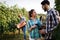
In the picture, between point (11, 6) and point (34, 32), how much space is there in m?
21.3

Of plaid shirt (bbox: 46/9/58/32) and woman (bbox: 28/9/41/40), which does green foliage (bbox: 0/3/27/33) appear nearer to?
woman (bbox: 28/9/41/40)

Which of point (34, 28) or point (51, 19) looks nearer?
point (51, 19)

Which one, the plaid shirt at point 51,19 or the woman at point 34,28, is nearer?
the plaid shirt at point 51,19

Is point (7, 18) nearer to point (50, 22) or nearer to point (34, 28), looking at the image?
point (34, 28)

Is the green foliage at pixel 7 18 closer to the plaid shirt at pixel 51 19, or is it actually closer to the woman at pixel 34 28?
the woman at pixel 34 28

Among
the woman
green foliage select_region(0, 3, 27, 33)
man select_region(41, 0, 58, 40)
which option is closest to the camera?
man select_region(41, 0, 58, 40)

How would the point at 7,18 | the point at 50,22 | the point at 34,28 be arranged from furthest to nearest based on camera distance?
the point at 7,18
the point at 34,28
the point at 50,22

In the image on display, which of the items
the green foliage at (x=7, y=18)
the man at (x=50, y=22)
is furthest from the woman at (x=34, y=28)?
the green foliage at (x=7, y=18)

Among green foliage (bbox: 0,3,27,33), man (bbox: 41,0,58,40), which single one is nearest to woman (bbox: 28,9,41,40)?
man (bbox: 41,0,58,40)

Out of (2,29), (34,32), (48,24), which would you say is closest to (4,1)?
(2,29)

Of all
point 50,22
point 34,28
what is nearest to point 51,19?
point 50,22

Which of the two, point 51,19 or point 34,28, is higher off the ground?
point 51,19

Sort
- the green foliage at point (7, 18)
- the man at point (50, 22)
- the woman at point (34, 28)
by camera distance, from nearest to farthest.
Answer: the man at point (50, 22)
the woman at point (34, 28)
the green foliage at point (7, 18)

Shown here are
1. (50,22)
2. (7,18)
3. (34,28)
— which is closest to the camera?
(50,22)
